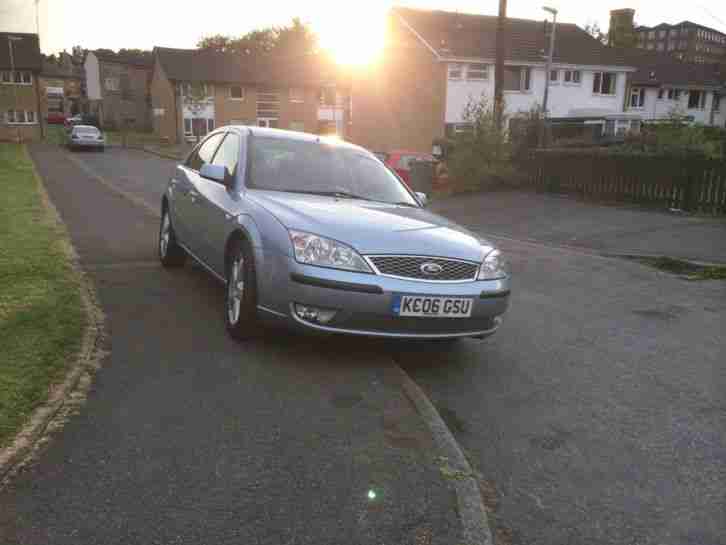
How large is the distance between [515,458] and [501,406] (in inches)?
30.0

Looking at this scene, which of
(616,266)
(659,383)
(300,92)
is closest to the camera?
(659,383)

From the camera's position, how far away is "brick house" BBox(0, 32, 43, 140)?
194 feet

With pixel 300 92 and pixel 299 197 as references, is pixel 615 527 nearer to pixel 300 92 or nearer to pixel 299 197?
pixel 299 197

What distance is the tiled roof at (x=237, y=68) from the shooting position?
61.0m

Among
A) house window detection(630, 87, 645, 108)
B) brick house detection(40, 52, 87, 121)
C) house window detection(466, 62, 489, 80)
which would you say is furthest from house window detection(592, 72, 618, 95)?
brick house detection(40, 52, 87, 121)

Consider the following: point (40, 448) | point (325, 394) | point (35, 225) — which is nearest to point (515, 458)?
point (325, 394)

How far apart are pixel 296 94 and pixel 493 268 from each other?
210ft

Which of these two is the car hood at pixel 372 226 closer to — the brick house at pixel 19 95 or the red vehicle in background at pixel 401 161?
the red vehicle in background at pixel 401 161

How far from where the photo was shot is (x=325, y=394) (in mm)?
4398

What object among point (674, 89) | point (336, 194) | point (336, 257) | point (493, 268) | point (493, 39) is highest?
point (493, 39)

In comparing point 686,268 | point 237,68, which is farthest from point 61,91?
point 686,268

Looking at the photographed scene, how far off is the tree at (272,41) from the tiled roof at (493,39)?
195 feet

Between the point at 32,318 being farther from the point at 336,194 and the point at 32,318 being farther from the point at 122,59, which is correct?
the point at 122,59

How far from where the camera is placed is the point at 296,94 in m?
A: 66.3
